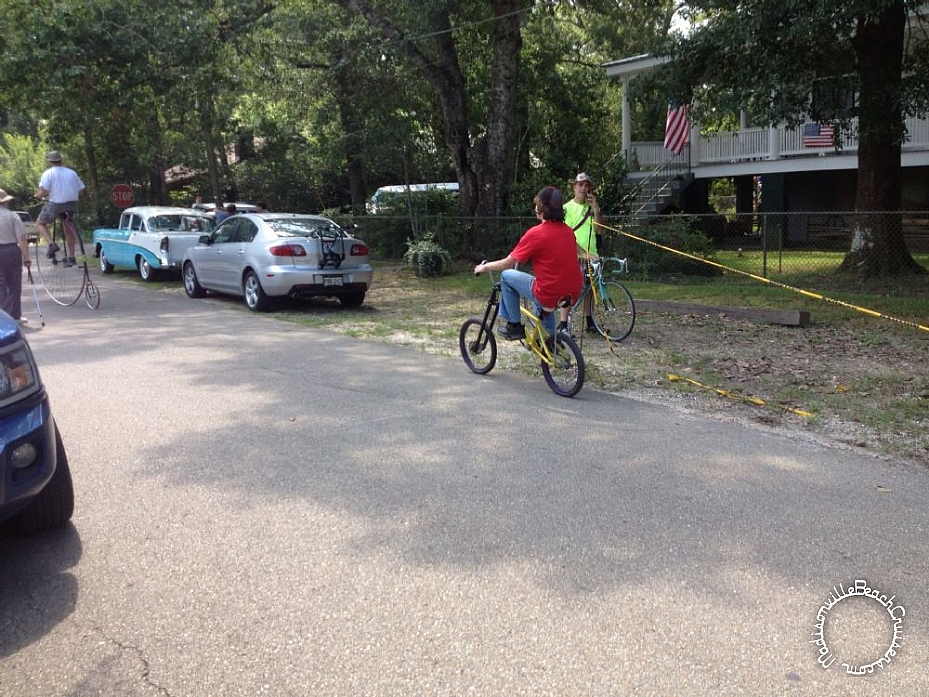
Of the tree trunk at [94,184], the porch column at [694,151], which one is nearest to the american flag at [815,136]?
the porch column at [694,151]

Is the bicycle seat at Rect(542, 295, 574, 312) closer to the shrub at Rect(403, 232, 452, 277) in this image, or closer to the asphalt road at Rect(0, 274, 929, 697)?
the asphalt road at Rect(0, 274, 929, 697)

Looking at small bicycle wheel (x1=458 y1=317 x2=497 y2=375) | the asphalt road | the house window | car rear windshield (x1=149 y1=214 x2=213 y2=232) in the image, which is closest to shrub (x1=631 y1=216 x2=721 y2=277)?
the house window

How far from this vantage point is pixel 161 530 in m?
4.55

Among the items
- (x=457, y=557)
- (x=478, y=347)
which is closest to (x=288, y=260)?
(x=478, y=347)

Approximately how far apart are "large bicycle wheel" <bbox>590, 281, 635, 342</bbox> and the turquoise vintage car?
10823 mm

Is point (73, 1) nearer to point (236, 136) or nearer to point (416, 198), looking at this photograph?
point (416, 198)

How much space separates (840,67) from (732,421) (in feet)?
35.7

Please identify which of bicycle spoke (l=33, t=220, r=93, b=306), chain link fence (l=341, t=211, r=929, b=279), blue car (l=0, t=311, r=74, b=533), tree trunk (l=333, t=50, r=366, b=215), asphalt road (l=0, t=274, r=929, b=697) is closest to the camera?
asphalt road (l=0, t=274, r=929, b=697)

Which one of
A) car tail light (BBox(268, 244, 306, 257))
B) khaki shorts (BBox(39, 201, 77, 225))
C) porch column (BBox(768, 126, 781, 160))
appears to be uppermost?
porch column (BBox(768, 126, 781, 160))

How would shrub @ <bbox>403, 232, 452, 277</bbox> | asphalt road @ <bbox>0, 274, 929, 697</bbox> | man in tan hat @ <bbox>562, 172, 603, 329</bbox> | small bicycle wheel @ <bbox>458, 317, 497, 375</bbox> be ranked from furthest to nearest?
shrub @ <bbox>403, 232, 452, 277</bbox>, man in tan hat @ <bbox>562, 172, 603, 329</bbox>, small bicycle wheel @ <bbox>458, 317, 497, 375</bbox>, asphalt road @ <bbox>0, 274, 929, 697</bbox>

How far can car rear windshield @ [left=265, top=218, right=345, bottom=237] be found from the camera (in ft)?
43.5

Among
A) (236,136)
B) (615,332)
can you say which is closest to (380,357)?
(615,332)

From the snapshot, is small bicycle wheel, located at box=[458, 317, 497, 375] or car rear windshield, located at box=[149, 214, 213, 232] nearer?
→ small bicycle wheel, located at box=[458, 317, 497, 375]

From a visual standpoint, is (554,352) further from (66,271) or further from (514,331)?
(66,271)
